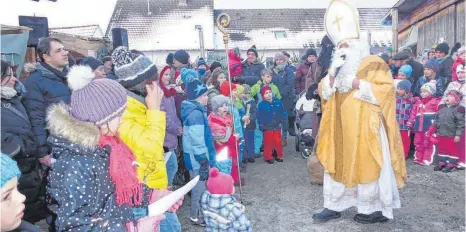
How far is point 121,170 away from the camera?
83.3 inches

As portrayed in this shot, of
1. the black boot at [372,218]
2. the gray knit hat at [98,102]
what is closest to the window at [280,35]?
the black boot at [372,218]

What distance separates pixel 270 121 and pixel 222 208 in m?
4.37

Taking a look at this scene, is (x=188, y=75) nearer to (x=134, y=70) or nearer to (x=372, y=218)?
(x=134, y=70)

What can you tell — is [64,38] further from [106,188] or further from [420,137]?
[106,188]

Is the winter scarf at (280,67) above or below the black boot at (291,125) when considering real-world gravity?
above

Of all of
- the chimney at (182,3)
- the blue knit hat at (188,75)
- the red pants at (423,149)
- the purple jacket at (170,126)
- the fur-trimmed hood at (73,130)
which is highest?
the chimney at (182,3)

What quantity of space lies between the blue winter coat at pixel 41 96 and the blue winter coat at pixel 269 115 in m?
4.07

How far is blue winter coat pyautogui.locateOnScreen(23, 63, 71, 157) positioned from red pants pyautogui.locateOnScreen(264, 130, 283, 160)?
4194 mm

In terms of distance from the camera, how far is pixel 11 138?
347cm

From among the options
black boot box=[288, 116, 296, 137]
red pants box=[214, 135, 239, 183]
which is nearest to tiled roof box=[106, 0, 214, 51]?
black boot box=[288, 116, 296, 137]

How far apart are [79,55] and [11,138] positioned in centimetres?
764

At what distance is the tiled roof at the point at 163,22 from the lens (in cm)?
3127

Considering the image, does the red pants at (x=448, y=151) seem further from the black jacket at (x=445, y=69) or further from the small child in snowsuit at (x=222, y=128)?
the small child in snowsuit at (x=222, y=128)

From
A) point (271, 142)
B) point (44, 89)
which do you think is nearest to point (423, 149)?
point (271, 142)
